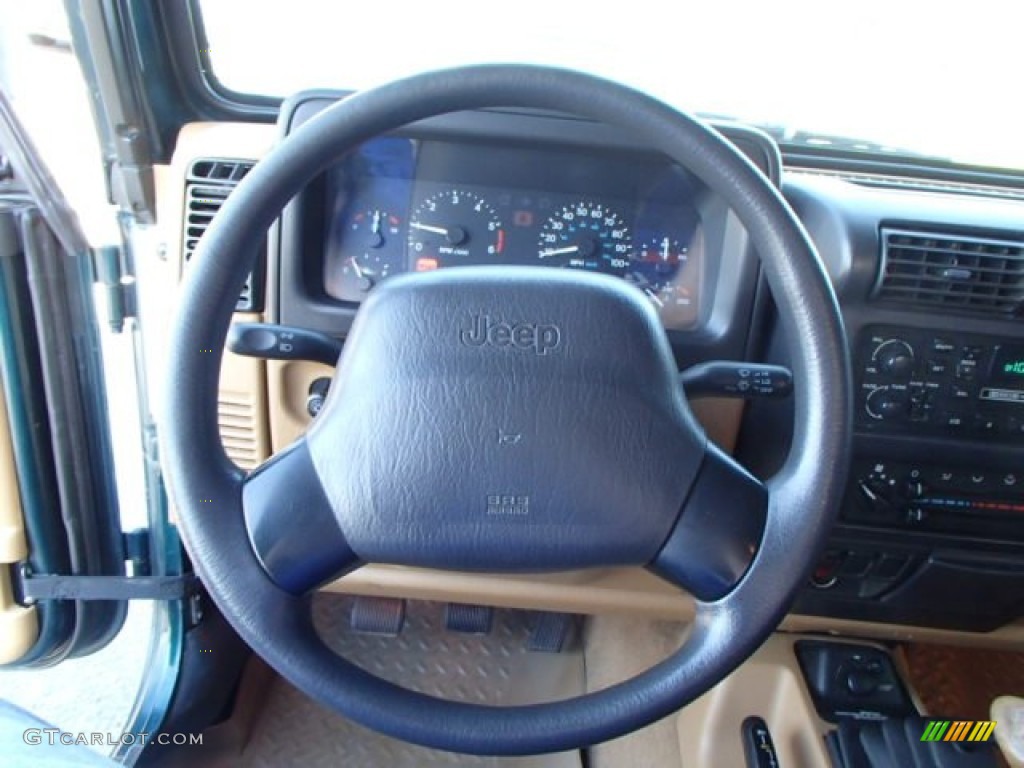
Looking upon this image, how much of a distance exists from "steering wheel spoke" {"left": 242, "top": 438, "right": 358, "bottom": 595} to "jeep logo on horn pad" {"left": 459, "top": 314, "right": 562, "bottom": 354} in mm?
199

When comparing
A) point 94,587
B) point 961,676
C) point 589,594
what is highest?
point 589,594

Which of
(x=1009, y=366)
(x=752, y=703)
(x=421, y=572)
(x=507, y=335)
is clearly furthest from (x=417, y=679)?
(x=1009, y=366)

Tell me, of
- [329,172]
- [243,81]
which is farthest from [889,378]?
[243,81]

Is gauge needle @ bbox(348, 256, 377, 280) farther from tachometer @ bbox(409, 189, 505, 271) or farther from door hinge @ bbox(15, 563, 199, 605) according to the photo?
door hinge @ bbox(15, 563, 199, 605)

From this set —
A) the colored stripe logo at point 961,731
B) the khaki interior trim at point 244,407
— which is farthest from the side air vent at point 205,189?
the colored stripe logo at point 961,731

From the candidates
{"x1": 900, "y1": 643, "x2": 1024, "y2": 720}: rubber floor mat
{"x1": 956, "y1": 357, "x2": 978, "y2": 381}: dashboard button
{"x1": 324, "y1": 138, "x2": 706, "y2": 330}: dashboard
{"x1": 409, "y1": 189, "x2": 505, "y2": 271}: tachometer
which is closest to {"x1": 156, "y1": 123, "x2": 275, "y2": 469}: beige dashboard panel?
{"x1": 324, "y1": 138, "x2": 706, "y2": 330}: dashboard

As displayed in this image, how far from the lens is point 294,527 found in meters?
0.70

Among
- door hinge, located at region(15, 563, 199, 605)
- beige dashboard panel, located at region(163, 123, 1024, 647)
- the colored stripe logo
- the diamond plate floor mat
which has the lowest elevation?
the diamond plate floor mat

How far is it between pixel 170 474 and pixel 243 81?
807mm

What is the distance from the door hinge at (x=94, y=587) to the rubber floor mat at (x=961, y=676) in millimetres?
1315

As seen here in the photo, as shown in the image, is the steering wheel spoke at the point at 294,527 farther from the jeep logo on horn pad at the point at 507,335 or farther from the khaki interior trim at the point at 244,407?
the khaki interior trim at the point at 244,407

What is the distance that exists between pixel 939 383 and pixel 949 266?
16 cm

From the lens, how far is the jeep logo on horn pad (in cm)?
72

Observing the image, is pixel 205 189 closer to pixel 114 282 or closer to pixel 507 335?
pixel 114 282
